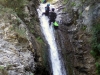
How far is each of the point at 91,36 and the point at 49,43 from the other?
2.57 m

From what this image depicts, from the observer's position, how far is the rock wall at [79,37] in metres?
11.5

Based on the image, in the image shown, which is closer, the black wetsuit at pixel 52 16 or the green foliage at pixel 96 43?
the green foliage at pixel 96 43

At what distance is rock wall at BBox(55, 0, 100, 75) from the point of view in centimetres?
1154

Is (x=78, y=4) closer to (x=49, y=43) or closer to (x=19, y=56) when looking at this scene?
(x=49, y=43)

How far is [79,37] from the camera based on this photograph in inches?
480

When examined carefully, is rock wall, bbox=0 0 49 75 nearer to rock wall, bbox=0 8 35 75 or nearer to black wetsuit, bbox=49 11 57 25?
rock wall, bbox=0 8 35 75

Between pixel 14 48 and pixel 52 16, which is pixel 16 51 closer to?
pixel 14 48

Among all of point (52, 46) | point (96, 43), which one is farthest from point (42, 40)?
point (96, 43)

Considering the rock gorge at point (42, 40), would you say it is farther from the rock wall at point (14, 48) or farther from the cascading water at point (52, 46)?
the cascading water at point (52, 46)

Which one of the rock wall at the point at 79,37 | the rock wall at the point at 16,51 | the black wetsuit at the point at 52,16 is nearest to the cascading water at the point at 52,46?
the black wetsuit at the point at 52,16

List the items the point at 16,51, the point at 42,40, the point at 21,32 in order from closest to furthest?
the point at 16,51 < the point at 21,32 < the point at 42,40

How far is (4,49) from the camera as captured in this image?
719 cm

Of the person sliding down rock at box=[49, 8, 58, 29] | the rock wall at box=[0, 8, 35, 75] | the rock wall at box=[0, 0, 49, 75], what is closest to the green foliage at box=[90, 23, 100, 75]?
the person sliding down rock at box=[49, 8, 58, 29]

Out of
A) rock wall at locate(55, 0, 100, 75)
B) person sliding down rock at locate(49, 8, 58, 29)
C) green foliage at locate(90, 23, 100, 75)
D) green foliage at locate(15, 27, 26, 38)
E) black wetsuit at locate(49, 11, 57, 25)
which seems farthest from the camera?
black wetsuit at locate(49, 11, 57, 25)
